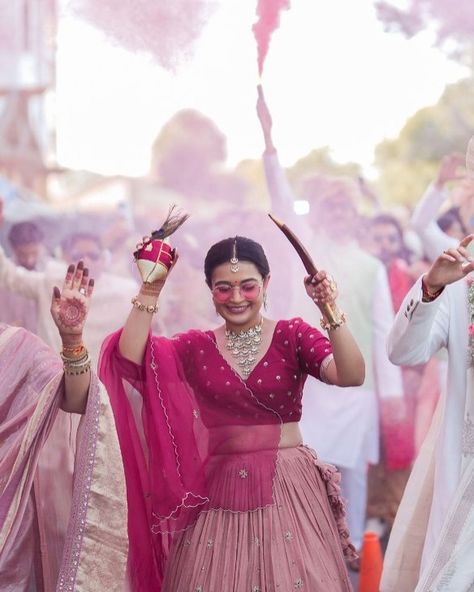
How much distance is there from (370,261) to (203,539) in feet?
9.03

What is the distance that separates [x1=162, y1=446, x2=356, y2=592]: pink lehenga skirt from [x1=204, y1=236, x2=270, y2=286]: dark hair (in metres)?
0.63

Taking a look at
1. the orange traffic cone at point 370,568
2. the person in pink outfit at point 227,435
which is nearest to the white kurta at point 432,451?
the person in pink outfit at point 227,435

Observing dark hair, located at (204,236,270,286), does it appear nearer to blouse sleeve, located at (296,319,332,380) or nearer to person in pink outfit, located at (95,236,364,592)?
person in pink outfit, located at (95,236,364,592)

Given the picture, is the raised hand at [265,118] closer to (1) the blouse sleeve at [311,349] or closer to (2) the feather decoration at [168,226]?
(2) the feather decoration at [168,226]

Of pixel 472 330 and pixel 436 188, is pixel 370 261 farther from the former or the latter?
pixel 472 330

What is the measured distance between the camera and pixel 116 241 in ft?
18.7

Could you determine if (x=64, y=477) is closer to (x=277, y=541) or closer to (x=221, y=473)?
(x=221, y=473)

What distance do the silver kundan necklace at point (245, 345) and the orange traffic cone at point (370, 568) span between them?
5.93ft

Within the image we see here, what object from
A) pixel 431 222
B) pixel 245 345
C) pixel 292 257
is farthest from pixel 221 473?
pixel 431 222

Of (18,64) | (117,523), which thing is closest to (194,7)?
(18,64)

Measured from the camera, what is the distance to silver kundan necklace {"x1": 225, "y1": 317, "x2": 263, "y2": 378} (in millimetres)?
3559

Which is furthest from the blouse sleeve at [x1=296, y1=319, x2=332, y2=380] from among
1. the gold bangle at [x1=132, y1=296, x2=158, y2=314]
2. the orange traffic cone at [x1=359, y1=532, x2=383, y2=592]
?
the orange traffic cone at [x1=359, y1=532, x2=383, y2=592]

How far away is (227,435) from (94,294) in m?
2.14

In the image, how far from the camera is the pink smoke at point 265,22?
4.97 m
